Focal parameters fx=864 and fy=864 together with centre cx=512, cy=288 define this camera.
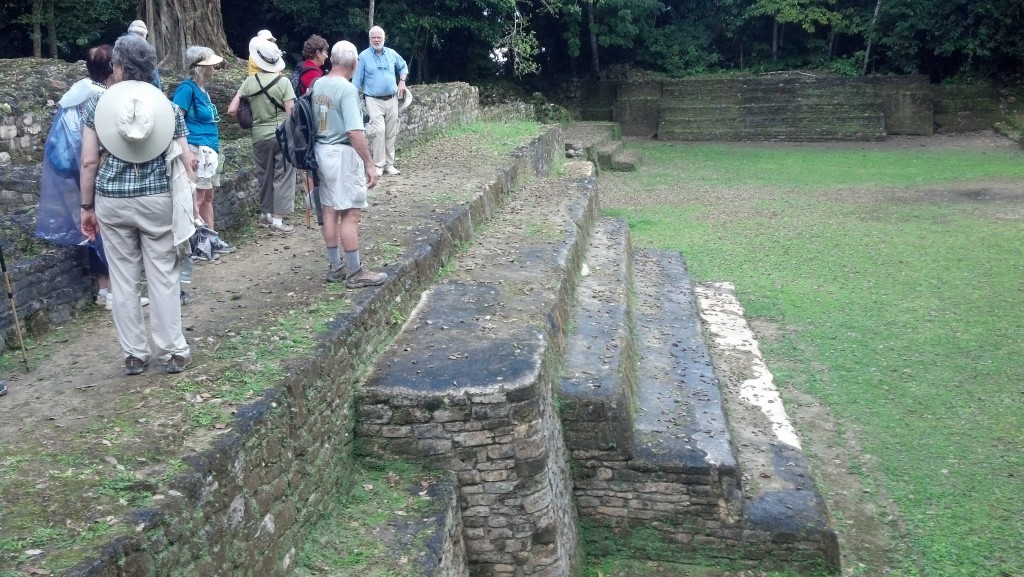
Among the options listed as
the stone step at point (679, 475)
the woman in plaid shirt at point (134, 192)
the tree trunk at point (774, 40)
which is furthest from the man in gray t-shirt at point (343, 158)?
the tree trunk at point (774, 40)

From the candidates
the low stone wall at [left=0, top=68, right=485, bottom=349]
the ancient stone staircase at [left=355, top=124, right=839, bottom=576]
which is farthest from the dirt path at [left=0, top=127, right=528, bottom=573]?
the ancient stone staircase at [left=355, top=124, right=839, bottom=576]

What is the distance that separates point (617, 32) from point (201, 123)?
18.7m

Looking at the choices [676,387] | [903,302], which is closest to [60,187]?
[676,387]

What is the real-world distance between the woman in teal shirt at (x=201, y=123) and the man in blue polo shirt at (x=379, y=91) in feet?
8.40

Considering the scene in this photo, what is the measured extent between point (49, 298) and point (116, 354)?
0.68 m

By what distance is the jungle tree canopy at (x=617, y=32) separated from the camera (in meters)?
17.6

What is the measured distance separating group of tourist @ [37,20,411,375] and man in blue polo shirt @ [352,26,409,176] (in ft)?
4.99

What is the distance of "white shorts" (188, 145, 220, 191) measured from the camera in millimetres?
5613

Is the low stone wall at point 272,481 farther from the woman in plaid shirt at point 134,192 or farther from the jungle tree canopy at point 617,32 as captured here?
the jungle tree canopy at point 617,32

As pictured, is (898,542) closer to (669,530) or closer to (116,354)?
(669,530)

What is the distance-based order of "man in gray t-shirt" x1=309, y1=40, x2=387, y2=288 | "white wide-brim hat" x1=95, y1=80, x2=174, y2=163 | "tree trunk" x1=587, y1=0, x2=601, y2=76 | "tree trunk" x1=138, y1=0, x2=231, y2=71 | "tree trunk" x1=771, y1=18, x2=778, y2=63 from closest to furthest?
"white wide-brim hat" x1=95, y1=80, x2=174, y2=163 < "man in gray t-shirt" x1=309, y1=40, x2=387, y2=288 < "tree trunk" x1=138, y1=0, x2=231, y2=71 < "tree trunk" x1=587, y1=0, x2=601, y2=76 < "tree trunk" x1=771, y1=18, x2=778, y2=63

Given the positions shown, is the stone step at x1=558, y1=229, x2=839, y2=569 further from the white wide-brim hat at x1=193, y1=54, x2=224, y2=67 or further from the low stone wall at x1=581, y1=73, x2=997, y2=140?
the low stone wall at x1=581, y1=73, x2=997, y2=140

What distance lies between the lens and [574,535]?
5113mm

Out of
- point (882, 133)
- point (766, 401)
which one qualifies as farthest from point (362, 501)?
point (882, 133)
